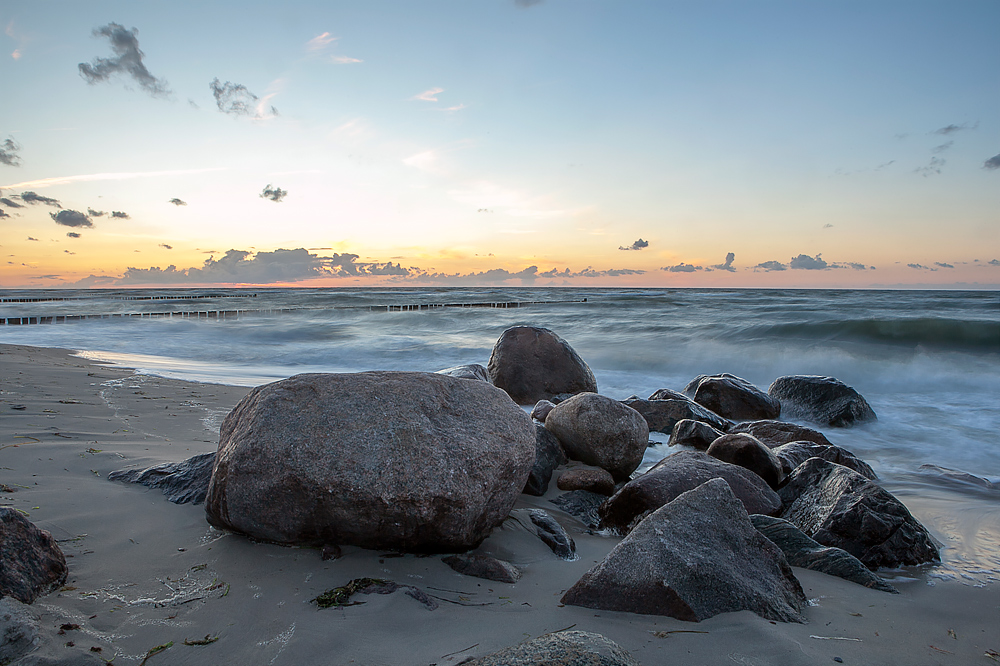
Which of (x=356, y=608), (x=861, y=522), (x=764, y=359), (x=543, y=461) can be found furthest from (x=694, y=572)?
(x=764, y=359)

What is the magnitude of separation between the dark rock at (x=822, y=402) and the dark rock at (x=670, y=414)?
153 cm

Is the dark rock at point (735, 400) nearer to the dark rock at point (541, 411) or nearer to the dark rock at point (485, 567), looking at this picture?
the dark rock at point (541, 411)

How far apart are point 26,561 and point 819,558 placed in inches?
133

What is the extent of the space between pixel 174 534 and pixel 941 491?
5.43 metres

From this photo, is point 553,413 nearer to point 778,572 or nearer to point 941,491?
point 778,572

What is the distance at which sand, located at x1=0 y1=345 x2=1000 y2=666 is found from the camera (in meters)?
1.81

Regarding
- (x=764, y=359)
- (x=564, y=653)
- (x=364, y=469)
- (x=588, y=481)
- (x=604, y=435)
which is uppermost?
(x=364, y=469)

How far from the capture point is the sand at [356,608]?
1814mm

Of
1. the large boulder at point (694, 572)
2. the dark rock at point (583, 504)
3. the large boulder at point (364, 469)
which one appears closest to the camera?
the large boulder at point (694, 572)

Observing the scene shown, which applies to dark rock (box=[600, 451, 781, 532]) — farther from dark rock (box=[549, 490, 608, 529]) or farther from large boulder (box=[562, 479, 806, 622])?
large boulder (box=[562, 479, 806, 622])

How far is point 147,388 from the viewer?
22.4 ft

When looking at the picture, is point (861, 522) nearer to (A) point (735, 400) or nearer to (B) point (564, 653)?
(B) point (564, 653)

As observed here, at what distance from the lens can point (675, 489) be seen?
3.32 m

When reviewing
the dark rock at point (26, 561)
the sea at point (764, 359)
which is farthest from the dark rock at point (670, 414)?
the dark rock at point (26, 561)
